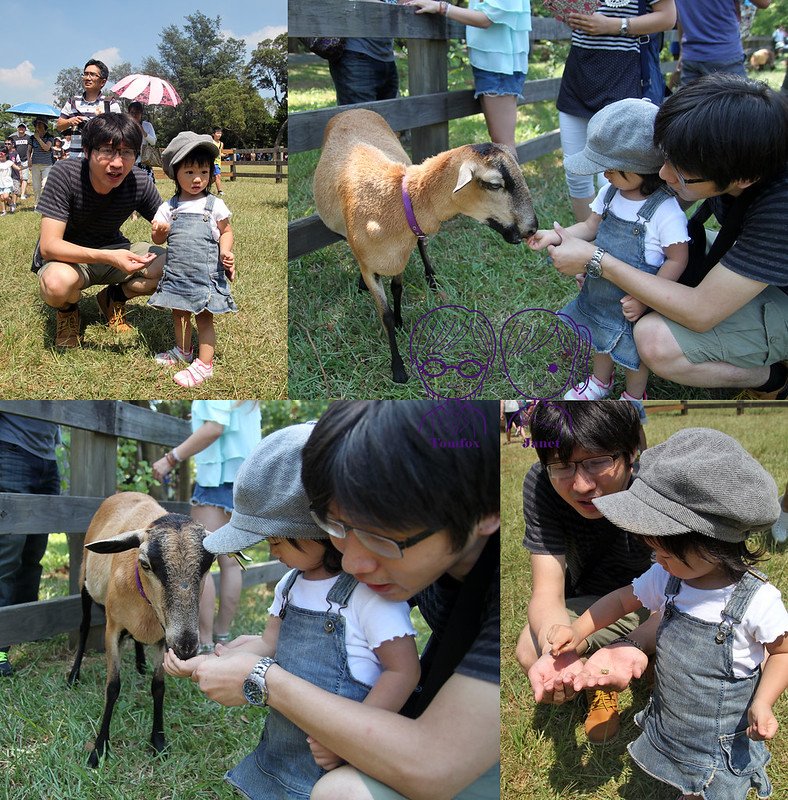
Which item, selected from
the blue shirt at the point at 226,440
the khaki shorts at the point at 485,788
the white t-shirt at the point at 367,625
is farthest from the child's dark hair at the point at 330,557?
the blue shirt at the point at 226,440

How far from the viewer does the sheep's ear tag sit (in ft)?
11.2

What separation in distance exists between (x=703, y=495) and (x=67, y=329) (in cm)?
304

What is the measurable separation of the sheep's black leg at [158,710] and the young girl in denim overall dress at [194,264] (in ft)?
4.34

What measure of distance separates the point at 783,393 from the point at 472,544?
2.01 metres

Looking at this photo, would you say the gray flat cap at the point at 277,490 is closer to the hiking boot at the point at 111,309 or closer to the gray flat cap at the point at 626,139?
the gray flat cap at the point at 626,139

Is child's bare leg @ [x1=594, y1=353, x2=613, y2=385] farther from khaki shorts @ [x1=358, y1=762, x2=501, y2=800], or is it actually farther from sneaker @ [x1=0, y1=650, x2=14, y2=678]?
sneaker @ [x1=0, y1=650, x2=14, y2=678]

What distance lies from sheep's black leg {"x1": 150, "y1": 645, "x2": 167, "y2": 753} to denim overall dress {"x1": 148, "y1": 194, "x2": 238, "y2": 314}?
1638 millimetres

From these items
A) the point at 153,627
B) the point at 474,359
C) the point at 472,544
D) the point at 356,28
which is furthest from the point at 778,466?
the point at 356,28

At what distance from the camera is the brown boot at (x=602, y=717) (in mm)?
2504

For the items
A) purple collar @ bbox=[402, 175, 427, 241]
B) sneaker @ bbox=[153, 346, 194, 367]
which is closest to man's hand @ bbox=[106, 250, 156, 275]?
sneaker @ bbox=[153, 346, 194, 367]

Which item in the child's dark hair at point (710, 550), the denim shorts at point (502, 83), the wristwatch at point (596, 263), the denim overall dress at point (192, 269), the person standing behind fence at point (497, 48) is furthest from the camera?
the denim shorts at point (502, 83)

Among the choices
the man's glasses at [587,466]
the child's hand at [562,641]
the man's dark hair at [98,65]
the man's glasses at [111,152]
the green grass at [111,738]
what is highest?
the man's dark hair at [98,65]

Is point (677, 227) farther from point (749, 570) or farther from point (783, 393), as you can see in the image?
point (749, 570)

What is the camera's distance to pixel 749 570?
219cm
